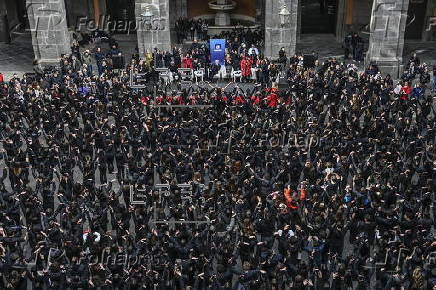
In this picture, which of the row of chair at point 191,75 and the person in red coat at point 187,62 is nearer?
the row of chair at point 191,75

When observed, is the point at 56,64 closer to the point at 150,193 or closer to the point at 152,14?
the point at 152,14

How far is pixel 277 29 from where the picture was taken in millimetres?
32000

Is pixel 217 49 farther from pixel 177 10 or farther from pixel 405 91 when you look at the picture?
pixel 405 91

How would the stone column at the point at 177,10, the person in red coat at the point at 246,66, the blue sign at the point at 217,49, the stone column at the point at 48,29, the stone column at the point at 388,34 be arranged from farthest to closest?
the stone column at the point at 177,10 → the blue sign at the point at 217,49 → the stone column at the point at 48,29 → the person in red coat at the point at 246,66 → the stone column at the point at 388,34

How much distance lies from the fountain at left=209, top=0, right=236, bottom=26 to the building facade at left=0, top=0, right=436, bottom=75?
132 cm

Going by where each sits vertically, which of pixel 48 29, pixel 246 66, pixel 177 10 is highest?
pixel 177 10

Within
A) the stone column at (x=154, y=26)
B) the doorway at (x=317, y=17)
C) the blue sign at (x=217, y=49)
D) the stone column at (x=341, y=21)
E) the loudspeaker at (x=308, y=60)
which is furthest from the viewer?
the doorway at (x=317, y=17)

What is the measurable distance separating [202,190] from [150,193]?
1.72 meters

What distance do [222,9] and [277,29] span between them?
725 centimetres

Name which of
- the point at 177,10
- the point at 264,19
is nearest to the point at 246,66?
the point at 264,19

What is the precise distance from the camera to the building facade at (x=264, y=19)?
31.2m

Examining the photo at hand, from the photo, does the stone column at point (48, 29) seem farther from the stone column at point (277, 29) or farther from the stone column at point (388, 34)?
the stone column at point (388, 34)

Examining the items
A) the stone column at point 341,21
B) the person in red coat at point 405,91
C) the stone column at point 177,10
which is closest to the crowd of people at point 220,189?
the person in red coat at point 405,91

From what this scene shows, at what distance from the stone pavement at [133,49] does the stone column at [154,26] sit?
10.9 ft
